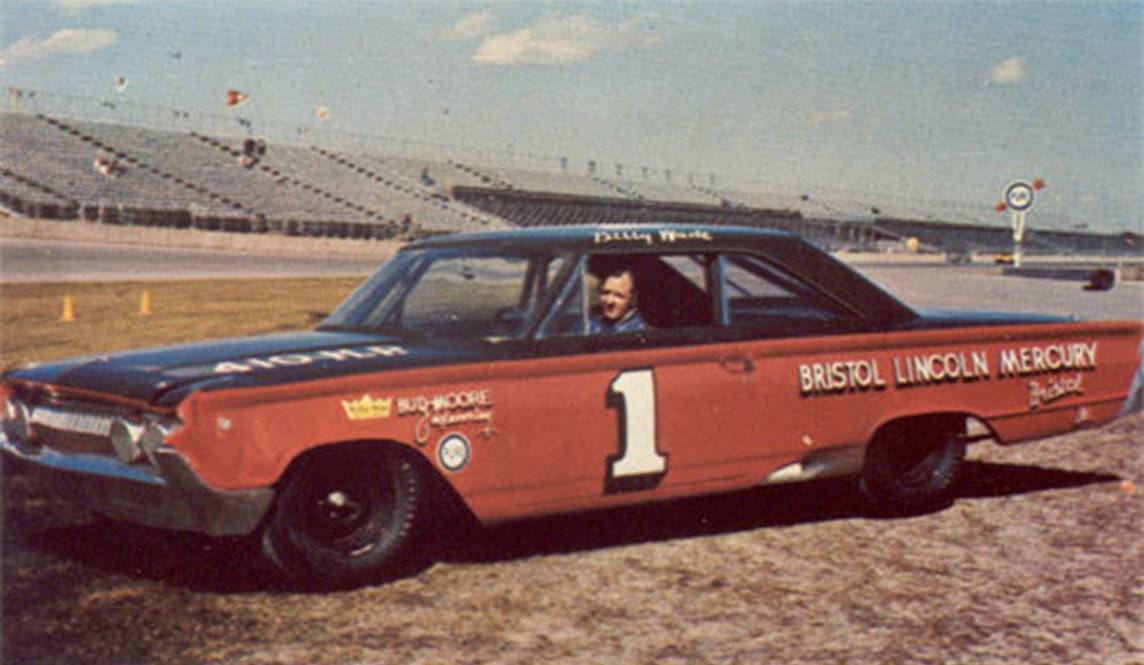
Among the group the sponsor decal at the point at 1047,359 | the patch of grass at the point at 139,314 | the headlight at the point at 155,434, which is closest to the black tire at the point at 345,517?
the headlight at the point at 155,434

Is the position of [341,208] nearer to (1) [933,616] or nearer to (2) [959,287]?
(2) [959,287]

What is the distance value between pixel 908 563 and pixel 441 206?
59.9 m

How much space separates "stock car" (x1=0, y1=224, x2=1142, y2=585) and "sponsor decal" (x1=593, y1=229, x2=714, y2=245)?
0.01 m

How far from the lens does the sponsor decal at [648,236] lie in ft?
18.9

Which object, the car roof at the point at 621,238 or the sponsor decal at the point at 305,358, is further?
the car roof at the point at 621,238

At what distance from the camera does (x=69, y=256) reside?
33.3m

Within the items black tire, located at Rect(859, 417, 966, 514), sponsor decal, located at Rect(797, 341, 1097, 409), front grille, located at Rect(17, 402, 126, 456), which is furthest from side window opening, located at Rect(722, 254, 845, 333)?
front grille, located at Rect(17, 402, 126, 456)

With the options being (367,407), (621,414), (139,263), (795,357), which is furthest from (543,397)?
(139,263)

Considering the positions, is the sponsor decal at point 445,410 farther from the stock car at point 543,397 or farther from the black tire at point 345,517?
the black tire at point 345,517

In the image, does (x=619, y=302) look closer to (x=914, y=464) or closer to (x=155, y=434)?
(x=914, y=464)

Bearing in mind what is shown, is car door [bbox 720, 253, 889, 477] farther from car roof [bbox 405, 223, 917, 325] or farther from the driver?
the driver

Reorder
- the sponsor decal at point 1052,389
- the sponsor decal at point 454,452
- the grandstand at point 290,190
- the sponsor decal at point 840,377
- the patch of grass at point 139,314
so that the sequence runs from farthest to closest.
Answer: the grandstand at point 290,190, the patch of grass at point 139,314, the sponsor decal at point 1052,389, the sponsor decal at point 840,377, the sponsor decal at point 454,452

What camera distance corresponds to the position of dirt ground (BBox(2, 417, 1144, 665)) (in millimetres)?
4227

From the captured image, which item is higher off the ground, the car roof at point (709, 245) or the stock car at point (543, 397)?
the car roof at point (709, 245)
